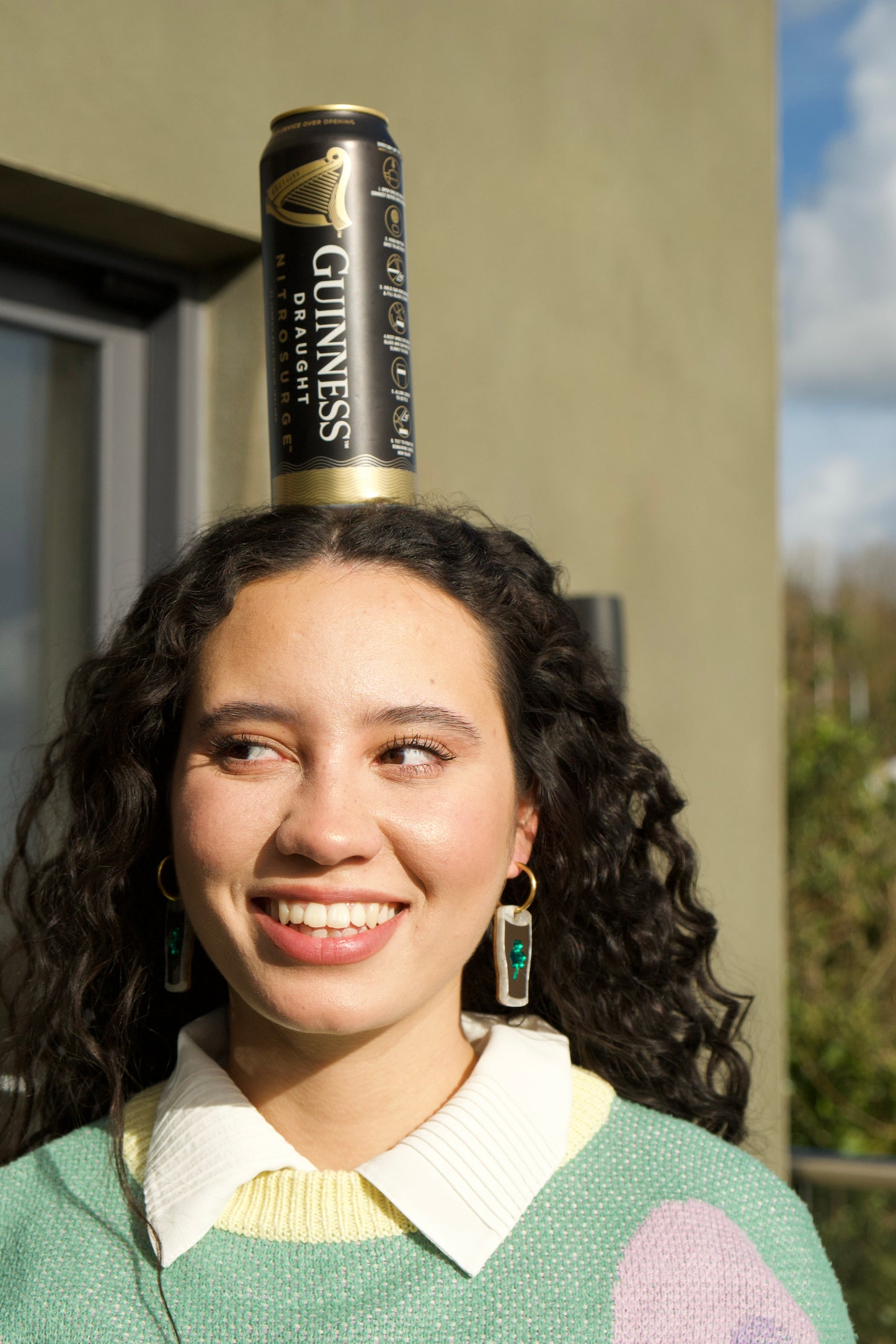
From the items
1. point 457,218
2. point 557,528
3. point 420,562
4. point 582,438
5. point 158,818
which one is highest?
point 457,218

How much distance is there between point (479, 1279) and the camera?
1492mm

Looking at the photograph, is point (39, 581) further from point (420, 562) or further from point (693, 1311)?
point (693, 1311)

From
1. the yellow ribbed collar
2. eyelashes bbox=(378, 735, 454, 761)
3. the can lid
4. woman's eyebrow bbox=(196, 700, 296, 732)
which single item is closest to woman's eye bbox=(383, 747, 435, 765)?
eyelashes bbox=(378, 735, 454, 761)

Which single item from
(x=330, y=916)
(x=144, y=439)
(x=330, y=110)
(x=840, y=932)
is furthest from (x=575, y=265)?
(x=840, y=932)

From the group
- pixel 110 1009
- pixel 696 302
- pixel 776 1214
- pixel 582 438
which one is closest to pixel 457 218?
pixel 582 438

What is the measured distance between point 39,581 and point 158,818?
845 mm

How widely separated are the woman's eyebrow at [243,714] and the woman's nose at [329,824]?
0.25ft

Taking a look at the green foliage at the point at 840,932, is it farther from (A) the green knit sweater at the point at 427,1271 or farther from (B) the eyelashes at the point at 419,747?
(B) the eyelashes at the point at 419,747

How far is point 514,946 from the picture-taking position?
1.75 metres

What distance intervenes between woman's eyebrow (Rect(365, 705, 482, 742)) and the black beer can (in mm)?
262

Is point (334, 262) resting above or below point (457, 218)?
below

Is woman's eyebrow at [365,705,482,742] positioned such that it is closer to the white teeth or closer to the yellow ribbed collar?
the white teeth

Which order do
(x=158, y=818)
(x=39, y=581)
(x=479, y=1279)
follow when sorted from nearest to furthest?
(x=479, y=1279) → (x=158, y=818) → (x=39, y=581)

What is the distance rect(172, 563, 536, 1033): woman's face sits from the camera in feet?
4.74
